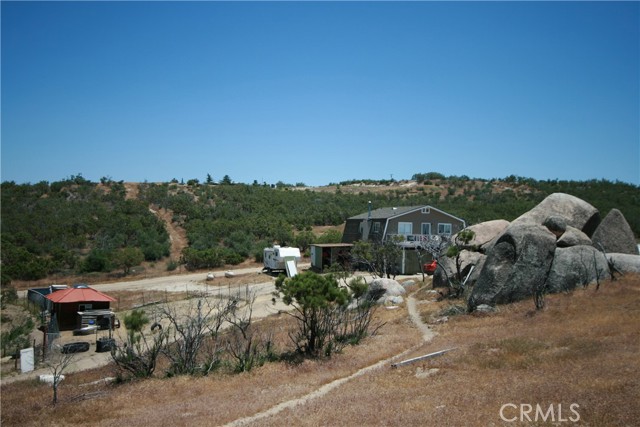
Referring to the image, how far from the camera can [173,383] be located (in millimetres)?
16188

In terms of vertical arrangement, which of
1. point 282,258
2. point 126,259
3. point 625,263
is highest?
point 625,263

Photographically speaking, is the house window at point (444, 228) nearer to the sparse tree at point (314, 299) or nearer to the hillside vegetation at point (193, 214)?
the hillside vegetation at point (193, 214)

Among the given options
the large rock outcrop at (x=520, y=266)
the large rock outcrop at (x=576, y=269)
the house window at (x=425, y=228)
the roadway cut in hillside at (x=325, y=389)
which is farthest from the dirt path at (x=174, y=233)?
the large rock outcrop at (x=576, y=269)

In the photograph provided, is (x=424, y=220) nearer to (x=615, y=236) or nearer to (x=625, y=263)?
(x=615, y=236)

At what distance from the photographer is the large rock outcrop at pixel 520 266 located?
21.2 meters

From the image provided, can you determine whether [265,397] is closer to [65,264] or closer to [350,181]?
[65,264]

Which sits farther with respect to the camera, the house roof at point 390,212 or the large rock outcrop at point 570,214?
the house roof at point 390,212

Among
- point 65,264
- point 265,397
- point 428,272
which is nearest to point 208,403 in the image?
point 265,397

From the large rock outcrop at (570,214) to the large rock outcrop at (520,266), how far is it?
6.73m

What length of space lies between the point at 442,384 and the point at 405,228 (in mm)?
34675

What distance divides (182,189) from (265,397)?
85958mm

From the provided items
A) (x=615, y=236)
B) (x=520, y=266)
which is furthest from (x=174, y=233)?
(x=615, y=236)

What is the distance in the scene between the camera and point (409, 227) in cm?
4619

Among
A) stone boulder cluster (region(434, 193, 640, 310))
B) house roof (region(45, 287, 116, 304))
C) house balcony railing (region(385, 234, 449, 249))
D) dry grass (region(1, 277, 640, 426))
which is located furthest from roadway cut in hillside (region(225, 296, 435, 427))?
house roof (region(45, 287, 116, 304))
